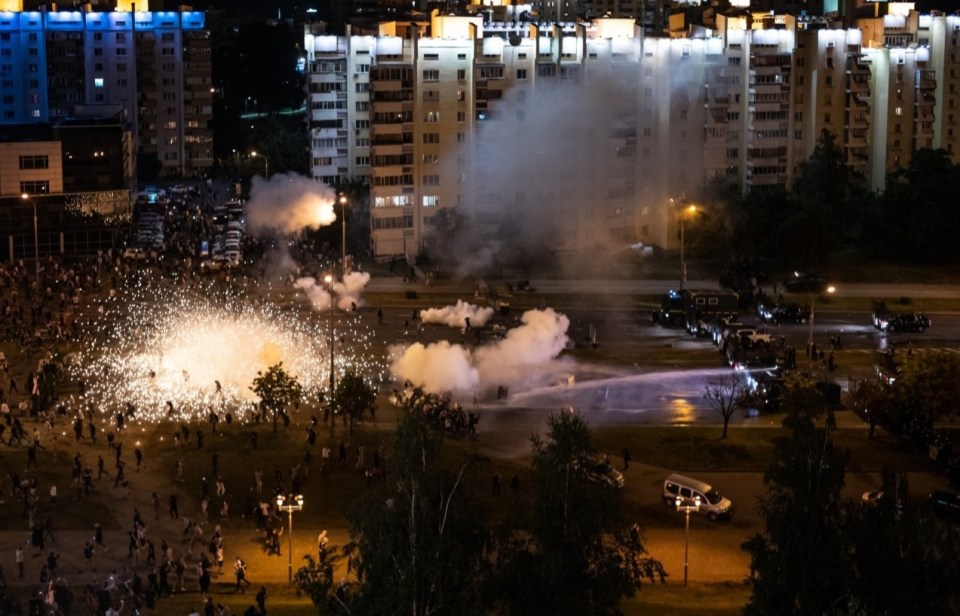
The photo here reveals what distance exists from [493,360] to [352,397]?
919 cm

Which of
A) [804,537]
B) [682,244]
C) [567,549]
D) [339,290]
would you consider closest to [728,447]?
[804,537]

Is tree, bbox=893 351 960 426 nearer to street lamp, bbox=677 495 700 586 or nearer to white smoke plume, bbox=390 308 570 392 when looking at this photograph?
street lamp, bbox=677 495 700 586

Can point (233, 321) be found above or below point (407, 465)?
below

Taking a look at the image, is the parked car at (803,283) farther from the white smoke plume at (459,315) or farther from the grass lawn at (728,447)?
the grass lawn at (728,447)

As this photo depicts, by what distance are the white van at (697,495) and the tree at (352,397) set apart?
355 inches

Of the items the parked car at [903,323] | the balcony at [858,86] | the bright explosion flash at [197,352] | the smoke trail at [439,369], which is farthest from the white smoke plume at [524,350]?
the balcony at [858,86]

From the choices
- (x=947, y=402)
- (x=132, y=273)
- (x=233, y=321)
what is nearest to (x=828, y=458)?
(x=947, y=402)

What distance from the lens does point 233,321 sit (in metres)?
53.9

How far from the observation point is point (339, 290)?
2354 inches

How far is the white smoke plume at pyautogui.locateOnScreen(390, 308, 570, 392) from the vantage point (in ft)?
149

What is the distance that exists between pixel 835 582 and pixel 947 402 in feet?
66.3

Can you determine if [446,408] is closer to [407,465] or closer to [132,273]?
[407,465]

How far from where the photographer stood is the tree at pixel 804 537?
2231cm

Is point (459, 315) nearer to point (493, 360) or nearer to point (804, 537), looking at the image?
point (493, 360)
